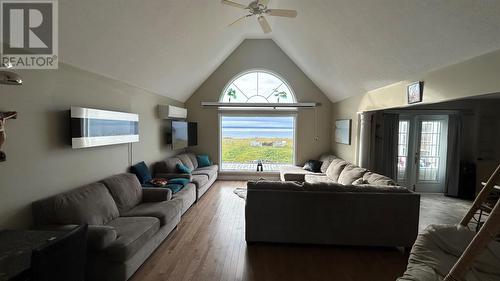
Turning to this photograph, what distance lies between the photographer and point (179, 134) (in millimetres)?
5918

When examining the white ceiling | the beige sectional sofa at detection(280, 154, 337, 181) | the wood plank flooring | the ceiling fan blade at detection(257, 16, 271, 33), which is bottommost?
the wood plank flooring

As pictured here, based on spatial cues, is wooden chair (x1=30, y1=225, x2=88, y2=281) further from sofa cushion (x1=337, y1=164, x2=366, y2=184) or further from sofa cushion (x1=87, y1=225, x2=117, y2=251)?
sofa cushion (x1=337, y1=164, x2=366, y2=184)

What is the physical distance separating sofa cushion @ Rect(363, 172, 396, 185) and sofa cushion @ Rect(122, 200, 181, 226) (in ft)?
10.1

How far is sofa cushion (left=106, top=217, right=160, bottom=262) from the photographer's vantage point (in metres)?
2.29

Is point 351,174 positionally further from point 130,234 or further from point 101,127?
point 101,127

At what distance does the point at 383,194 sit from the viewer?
3125mm

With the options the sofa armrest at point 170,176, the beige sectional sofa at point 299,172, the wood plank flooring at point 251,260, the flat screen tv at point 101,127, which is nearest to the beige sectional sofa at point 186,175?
the sofa armrest at point 170,176

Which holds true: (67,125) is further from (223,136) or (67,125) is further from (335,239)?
(223,136)

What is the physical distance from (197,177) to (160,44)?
115 inches

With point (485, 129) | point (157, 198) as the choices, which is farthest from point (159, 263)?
point (485, 129)

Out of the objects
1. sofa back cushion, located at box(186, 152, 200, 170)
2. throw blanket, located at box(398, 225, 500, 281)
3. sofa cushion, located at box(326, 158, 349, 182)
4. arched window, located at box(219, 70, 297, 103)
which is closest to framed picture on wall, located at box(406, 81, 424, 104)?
sofa cushion, located at box(326, 158, 349, 182)

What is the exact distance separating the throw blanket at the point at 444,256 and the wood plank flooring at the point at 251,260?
2.92 ft

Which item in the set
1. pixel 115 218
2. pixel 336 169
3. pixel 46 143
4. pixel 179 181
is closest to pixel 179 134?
pixel 179 181

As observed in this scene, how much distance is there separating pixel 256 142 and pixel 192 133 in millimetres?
2030
